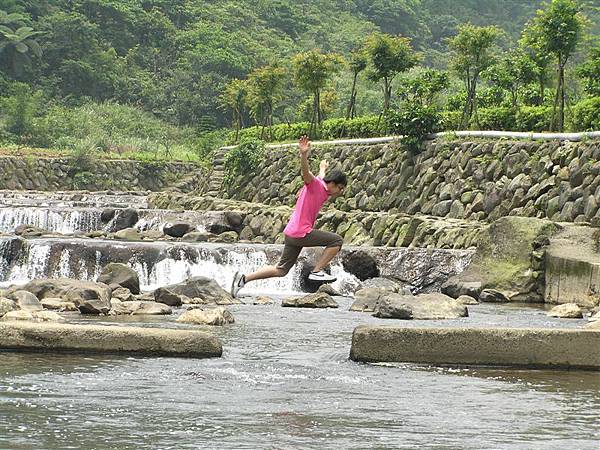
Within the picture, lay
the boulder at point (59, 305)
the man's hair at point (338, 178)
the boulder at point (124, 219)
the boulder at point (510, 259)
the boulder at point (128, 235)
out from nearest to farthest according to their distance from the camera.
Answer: the man's hair at point (338, 178) < the boulder at point (59, 305) < the boulder at point (510, 259) < the boulder at point (128, 235) < the boulder at point (124, 219)

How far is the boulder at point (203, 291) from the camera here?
2000 centimetres

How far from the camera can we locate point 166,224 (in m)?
33.4

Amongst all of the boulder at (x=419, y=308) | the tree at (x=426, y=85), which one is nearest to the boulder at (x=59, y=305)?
the boulder at (x=419, y=308)

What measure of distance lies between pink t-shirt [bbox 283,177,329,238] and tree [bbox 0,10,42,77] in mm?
57584

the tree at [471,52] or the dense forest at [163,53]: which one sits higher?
the dense forest at [163,53]

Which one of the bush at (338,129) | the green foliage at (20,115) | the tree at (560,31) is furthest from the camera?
the green foliage at (20,115)

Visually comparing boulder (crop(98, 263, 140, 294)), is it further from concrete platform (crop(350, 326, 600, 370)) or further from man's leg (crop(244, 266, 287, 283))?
concrete platform (crop(350, 326, 600, 370))

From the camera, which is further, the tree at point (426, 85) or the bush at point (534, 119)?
the tree at point (426, 85)

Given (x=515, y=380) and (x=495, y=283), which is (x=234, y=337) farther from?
(x=495, y=283)

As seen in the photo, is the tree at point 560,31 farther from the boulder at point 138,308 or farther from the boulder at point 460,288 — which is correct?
the boulder at point 138,308

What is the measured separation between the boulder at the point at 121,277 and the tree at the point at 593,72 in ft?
49.6

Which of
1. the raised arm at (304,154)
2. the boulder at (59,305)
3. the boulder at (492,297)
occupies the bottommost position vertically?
the boulder at (59,305)

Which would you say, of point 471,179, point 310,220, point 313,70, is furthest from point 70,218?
point 310,220

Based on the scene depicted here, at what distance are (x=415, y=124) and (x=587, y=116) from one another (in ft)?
20.0
